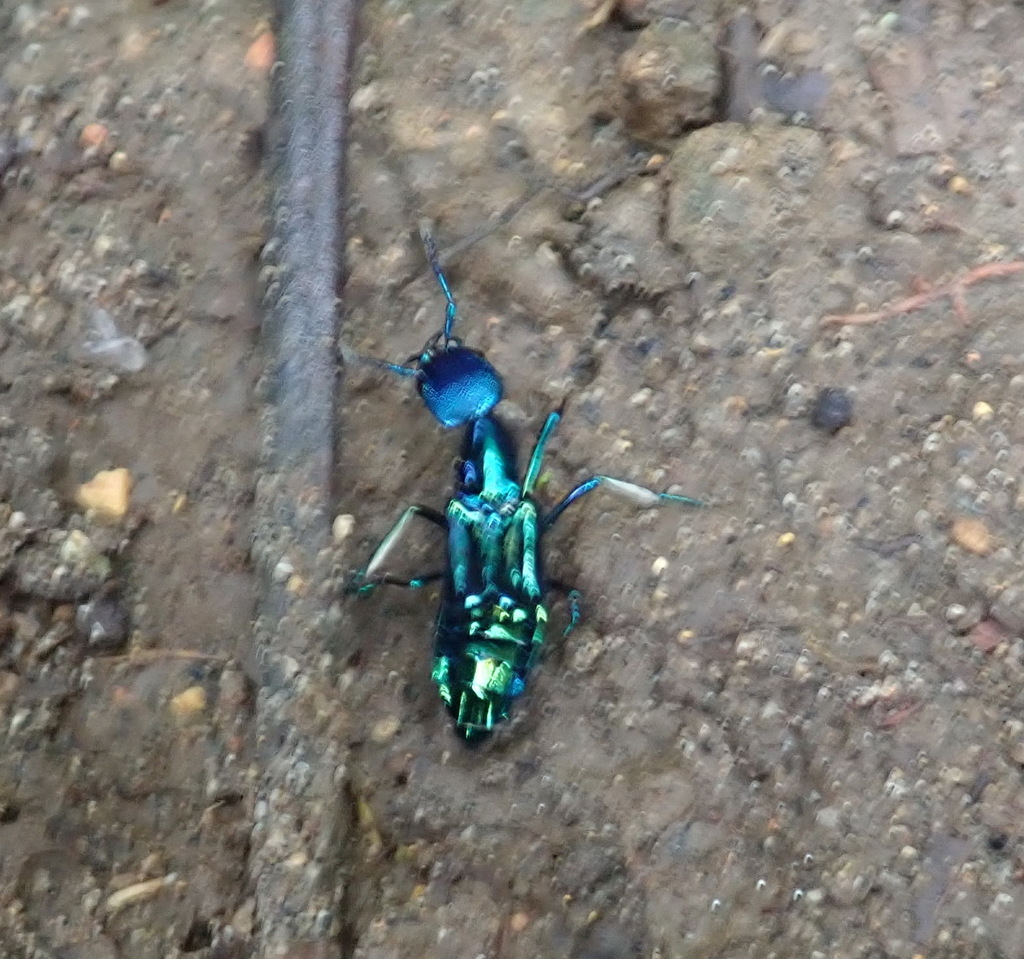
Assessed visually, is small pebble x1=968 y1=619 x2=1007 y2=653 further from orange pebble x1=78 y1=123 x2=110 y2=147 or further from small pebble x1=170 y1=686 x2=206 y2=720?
orange pebble x1=78 y1=123 x2=110 y2=147

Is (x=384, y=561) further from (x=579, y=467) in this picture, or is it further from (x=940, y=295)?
(x=940, y=295)

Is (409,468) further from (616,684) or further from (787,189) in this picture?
(787,189)

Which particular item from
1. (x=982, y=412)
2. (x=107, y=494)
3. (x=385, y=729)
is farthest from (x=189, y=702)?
(x=982, y=412)

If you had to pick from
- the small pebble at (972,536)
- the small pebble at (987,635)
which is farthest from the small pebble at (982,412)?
→ the small pebble at (987,635)

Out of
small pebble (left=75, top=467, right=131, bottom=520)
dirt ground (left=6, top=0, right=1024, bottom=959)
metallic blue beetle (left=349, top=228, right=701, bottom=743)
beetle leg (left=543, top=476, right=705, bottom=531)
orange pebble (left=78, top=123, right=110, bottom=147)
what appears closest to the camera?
dirt ground (left=6, top=0, right=1024, bottom=959)

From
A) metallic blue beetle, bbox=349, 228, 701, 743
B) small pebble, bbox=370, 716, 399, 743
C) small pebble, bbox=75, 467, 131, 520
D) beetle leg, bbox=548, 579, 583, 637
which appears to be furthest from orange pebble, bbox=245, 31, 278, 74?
small pebble, bbox=370, 716, 399, 743
